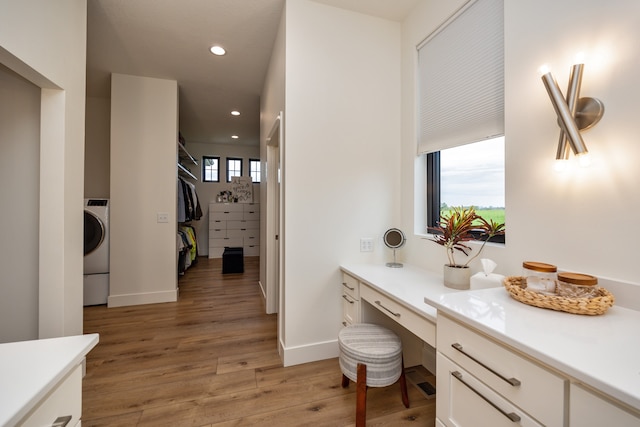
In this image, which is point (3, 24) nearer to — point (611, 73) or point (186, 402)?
point (186, 402)

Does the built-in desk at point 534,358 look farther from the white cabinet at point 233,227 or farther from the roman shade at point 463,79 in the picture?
the white cabinet at point 233,227

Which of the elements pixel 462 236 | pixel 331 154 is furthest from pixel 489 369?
pixel 331 154

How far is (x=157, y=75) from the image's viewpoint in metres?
3.31

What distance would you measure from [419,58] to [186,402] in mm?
2988

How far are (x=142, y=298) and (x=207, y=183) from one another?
4057mm

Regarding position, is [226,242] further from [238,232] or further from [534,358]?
[534,358]

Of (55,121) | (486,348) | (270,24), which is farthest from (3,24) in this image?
(486,348)

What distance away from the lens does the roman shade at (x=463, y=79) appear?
1.56 meters

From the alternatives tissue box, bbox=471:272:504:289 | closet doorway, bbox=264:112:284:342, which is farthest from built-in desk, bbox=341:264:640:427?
closet doorway, bbox=264:112:284:342

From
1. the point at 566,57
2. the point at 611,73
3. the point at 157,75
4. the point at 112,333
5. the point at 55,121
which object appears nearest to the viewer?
the point at 611,73

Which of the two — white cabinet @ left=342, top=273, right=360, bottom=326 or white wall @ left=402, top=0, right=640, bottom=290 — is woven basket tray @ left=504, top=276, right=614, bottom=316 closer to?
white wall @ left=402, top=0, right=640, bottom=290

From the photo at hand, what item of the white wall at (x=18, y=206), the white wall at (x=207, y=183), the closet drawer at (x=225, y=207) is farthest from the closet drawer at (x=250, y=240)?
the white wall at (x=18, y=206)

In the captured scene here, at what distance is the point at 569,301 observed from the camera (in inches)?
37.6

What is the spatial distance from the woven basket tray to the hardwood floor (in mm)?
963
